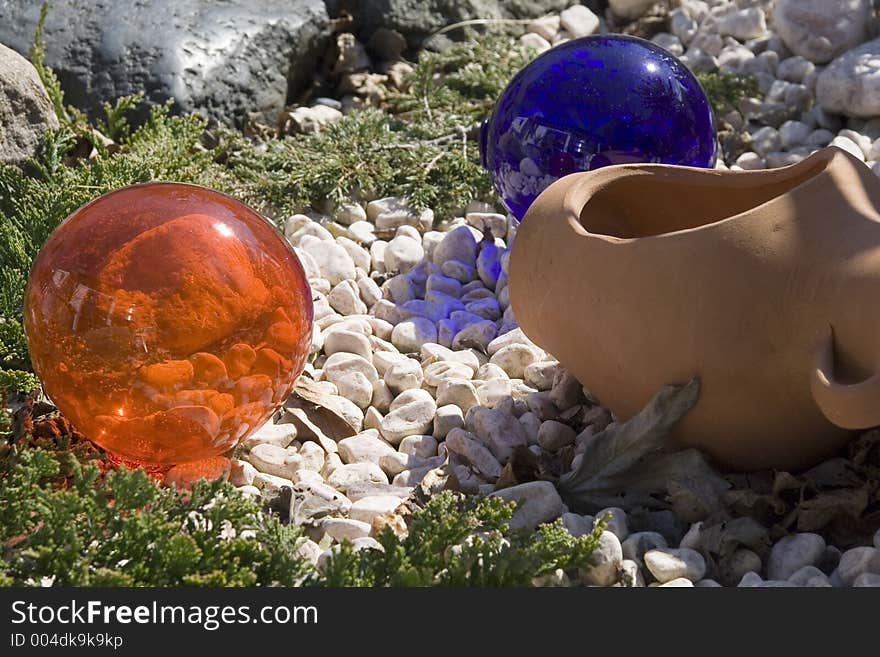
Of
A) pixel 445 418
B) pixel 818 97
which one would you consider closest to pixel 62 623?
pixel 445 418

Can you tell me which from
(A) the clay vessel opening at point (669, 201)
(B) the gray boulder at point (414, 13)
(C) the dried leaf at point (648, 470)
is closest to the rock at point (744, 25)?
(B) the gray boulder at point (414, 13)

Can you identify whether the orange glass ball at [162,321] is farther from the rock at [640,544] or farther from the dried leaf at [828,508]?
the dried leaf at [828,508]

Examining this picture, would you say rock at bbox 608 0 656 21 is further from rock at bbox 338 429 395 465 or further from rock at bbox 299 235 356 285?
rock at bbox 338 429 395 465

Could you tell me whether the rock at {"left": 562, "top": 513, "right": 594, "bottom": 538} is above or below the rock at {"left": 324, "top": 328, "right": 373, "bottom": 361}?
above

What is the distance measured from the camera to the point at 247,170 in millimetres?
4602

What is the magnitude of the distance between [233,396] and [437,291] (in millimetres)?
1406

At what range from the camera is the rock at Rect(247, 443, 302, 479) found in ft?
10.2

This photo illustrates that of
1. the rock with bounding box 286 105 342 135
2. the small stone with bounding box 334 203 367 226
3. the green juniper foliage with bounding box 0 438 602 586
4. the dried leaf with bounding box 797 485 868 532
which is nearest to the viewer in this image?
the green juniper foliage with bounding box 0 438 602 586

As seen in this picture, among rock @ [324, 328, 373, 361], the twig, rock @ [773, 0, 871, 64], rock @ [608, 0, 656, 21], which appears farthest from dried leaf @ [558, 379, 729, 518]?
rock @ [608, 0, 656, 21]

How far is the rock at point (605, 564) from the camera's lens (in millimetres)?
2516

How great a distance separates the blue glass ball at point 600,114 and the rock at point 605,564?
1585 millimetres

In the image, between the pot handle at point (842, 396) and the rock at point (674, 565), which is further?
the rock at point (674, 565)

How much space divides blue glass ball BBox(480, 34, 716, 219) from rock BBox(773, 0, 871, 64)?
1751mm

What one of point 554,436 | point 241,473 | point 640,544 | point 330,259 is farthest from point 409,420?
point 330,259
